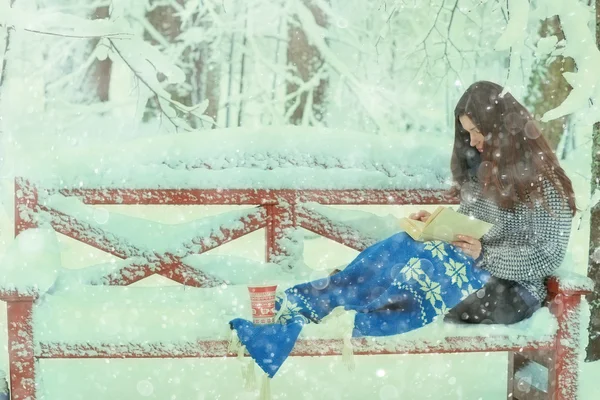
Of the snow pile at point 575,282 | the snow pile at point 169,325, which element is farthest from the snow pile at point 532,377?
the snow pile at point 575,282

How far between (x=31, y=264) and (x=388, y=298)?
1342 mm

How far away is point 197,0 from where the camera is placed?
→ 11.1 ft

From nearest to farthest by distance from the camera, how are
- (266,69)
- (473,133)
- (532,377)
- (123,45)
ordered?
(473,133)
(532,377)
(123,45)
(266,69)

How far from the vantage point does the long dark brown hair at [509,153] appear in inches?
95.6

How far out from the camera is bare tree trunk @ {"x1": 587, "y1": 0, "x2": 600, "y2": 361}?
3.08 metres

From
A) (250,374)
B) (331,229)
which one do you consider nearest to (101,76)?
(331,229)

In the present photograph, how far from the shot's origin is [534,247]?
2393 mm

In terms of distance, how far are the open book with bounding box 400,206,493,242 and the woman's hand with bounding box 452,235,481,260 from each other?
15 millimetres

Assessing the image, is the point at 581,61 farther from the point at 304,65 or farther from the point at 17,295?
the point at 17,295

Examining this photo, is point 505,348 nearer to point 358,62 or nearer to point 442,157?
point 442,157

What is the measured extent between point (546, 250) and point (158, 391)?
197 centimetres

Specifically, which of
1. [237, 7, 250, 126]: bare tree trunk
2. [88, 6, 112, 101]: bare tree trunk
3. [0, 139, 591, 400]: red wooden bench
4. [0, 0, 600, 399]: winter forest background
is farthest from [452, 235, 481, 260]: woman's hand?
[88, 6, 112, 101]: bare tree trunk

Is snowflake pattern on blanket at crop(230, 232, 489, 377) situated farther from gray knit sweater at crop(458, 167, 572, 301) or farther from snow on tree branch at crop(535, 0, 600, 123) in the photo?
snow on tree branch at crop(535, 0, 600, 123)

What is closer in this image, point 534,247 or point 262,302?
point 262,302
